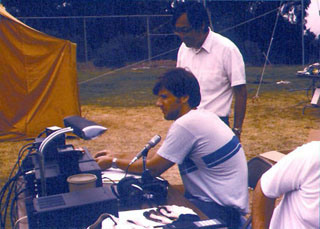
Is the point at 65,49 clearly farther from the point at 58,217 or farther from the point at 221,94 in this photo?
the point at 58,217

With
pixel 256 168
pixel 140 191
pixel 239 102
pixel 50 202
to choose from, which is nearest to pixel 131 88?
pixel 239 102

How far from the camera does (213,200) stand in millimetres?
2352

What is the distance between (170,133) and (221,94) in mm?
1355

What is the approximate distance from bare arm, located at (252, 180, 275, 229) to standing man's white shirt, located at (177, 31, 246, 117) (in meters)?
1.90

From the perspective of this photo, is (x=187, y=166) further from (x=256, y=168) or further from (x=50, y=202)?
(x=50, y=202)

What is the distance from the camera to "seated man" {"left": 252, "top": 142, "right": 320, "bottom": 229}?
58.1 inches

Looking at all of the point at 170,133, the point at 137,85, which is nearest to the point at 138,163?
the point at 170,133

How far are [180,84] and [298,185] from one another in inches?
42.8

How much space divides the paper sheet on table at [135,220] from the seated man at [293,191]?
361 millimetres

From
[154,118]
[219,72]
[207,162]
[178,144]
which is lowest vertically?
[154,118]

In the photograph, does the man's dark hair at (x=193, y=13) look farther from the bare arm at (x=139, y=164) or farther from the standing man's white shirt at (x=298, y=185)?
the standing man's white shirt at (x=298, y=185)

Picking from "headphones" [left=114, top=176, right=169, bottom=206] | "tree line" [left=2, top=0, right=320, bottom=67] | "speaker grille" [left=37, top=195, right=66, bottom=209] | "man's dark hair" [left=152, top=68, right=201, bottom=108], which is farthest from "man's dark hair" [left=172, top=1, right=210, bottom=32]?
"tree line" [left=2, top=0, right=320, bottom=67]

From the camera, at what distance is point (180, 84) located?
98.0 inches

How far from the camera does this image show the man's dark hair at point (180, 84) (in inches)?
98.2
